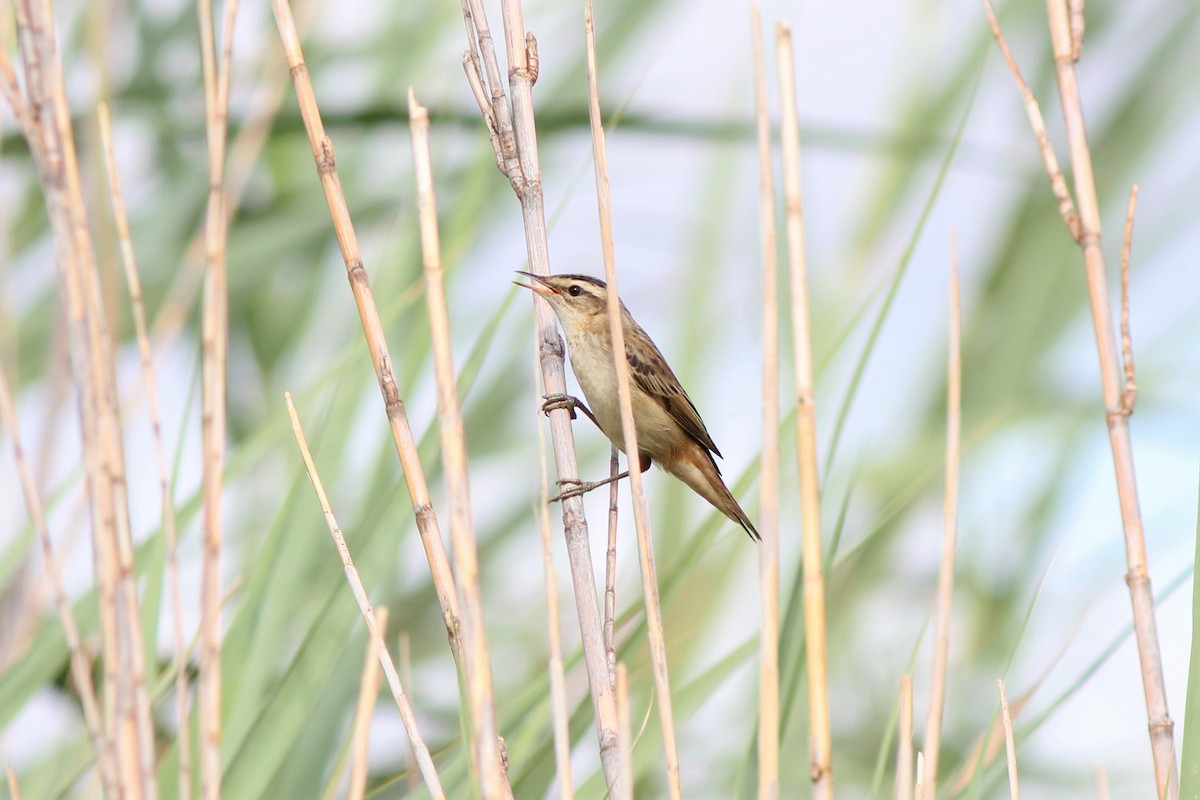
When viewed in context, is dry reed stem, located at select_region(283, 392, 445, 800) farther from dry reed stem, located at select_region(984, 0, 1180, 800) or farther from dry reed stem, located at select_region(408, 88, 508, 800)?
dry reed stem, located at select_region(984, 0, 1180, 800)

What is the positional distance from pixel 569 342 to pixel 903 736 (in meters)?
1.95

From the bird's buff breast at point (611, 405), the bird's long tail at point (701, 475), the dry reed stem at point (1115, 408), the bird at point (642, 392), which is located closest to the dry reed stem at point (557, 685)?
the dry reed stem at point (1115, 408)

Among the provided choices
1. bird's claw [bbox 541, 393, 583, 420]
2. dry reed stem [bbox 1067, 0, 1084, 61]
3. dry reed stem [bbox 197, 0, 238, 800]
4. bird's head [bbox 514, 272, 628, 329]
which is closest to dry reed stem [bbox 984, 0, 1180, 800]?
dry reed stem [bbox 1067, 0, 1084, 61]

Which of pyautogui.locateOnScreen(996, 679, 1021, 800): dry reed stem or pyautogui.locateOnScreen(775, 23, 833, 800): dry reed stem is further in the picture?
pyautogui.locateOnScreen(996, 679, 1021, 800): dry reed stem

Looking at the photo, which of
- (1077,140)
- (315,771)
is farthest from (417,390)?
(1077,140)

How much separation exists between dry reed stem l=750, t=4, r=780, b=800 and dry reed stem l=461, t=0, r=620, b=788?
1.13 feet

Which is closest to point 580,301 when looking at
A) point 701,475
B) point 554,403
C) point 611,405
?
point 611,405

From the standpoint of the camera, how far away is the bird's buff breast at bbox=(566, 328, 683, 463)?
303 centimetres

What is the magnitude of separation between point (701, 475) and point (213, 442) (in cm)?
217

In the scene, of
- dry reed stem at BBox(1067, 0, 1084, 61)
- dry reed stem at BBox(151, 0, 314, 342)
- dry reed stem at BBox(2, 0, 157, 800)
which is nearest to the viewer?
dry reed stem at BBox(2, 0, 157, 800)

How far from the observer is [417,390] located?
7.96ft

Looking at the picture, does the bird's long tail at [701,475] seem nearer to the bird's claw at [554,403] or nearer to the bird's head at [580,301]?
the bird's head at [580,301]

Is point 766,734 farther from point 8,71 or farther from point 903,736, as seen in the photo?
point 8,71

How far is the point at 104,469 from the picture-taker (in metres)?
1.22
